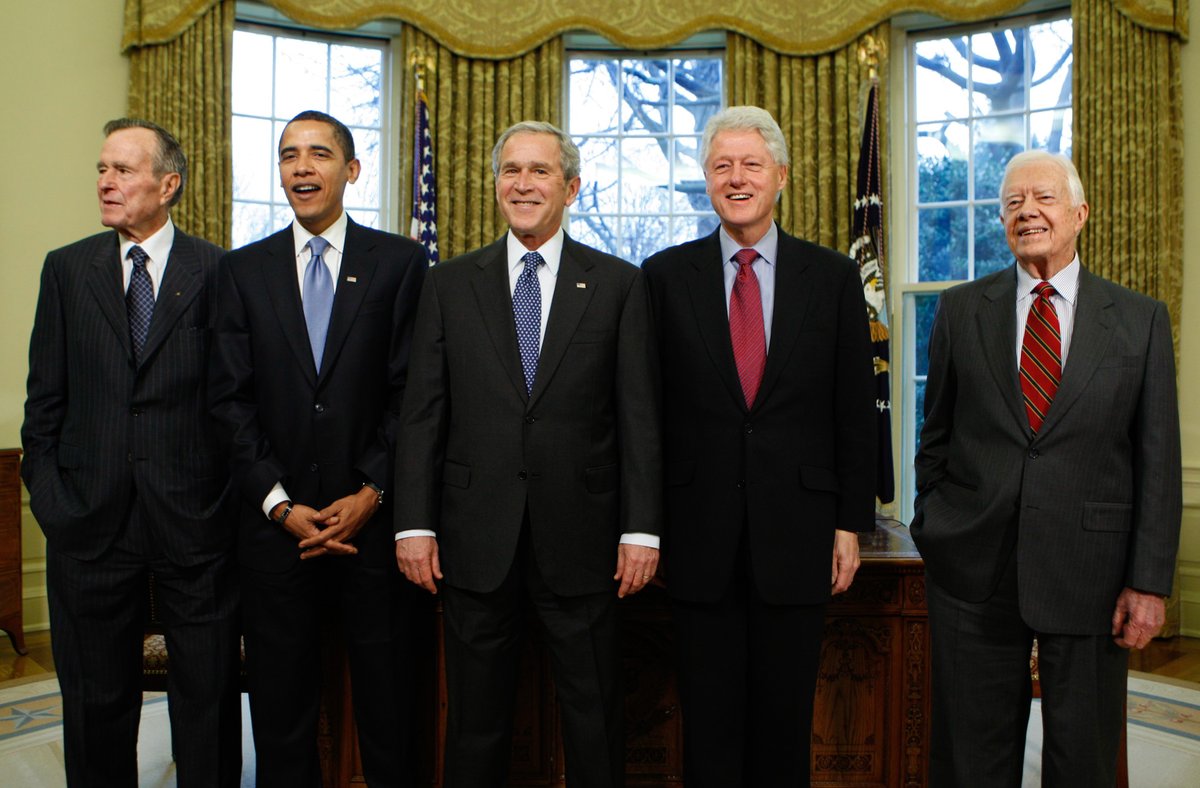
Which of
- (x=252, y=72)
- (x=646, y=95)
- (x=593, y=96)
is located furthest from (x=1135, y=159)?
(x=252, y=72)

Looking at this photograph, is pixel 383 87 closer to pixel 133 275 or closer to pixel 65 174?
pixel 65 174

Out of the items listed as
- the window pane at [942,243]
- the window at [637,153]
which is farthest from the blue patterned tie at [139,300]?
the window pane at [942,243]

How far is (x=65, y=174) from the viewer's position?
16.1 feet

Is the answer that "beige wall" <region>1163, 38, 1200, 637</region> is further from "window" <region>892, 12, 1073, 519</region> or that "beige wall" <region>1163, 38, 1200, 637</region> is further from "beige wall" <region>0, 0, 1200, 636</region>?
"window" <region>892, 12, 1073, 519</region>

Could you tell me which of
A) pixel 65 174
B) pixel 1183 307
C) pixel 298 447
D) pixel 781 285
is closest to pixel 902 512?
pixel 1183 307

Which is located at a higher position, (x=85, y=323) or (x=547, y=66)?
(x=547, y=66)

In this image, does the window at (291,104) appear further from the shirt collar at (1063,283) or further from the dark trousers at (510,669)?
the shirt collar at (1063,283)

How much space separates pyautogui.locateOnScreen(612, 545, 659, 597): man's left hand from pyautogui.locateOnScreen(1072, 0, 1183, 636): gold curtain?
3.86 metres

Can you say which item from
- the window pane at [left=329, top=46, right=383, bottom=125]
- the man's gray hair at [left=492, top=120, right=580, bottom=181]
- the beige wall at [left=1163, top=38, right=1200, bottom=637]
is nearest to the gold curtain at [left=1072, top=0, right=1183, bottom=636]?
the beige wall at [left=1163, top=38, right=1200, bottom=637]

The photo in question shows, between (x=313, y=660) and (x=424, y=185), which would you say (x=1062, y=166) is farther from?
(x=424, y=185)

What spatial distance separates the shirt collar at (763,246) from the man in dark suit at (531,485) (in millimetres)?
224

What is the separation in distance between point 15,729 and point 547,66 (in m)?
4.20

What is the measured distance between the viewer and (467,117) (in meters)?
5.61

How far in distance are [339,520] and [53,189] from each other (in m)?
3.74
